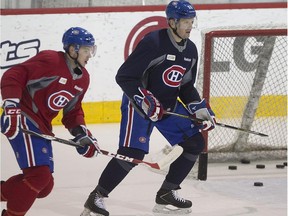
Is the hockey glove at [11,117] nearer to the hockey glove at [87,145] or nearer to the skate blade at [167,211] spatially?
the hockey glove at [87,145]

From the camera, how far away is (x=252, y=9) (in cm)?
720

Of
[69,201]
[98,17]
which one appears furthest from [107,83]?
[69,201]

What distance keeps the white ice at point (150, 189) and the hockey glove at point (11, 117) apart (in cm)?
82

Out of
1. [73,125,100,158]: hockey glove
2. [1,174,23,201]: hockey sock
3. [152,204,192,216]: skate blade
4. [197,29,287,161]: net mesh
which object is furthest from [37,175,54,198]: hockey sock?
[197,29,287,161]: net mesh

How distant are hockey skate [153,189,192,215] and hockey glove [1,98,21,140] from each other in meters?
1.08

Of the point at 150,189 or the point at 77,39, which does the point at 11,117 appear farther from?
the point at 150,189

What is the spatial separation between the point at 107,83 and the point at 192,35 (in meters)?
0.81

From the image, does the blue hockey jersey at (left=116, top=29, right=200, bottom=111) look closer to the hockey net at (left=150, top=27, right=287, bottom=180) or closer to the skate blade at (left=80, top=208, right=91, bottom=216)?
the skate blade at (left=80, top=208, right=91, bottom=216)

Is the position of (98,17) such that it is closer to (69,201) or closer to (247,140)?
(247,140)

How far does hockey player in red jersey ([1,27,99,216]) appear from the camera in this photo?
351 cm

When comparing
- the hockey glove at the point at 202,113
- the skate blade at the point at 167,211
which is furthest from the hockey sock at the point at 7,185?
the hockey glove at the point at 202,113

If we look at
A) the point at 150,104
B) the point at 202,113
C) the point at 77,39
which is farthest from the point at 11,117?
the point at 202,113

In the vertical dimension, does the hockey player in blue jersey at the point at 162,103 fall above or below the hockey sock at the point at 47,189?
above

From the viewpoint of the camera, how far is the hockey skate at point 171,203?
4.31m
